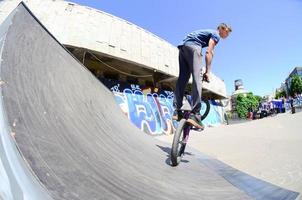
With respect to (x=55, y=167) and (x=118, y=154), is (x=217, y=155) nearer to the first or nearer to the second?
(x=118, y=154)

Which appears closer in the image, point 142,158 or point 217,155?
point 142,158

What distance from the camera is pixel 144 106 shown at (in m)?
14.1

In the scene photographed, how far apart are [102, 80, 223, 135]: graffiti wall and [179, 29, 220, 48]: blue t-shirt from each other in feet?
30.5

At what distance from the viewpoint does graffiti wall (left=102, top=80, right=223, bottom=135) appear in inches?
514

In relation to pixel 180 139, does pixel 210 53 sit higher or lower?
higher

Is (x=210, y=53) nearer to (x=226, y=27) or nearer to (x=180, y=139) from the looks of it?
(x=226, y=27)

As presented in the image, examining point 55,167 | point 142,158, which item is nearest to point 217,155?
point 142,158

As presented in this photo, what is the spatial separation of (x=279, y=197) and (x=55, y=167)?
1470 mm

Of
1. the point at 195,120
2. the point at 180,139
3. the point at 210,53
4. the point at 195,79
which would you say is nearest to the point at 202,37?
the point at 210,53

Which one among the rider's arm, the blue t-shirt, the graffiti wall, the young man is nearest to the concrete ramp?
the young man

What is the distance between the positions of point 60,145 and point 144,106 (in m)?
12.8

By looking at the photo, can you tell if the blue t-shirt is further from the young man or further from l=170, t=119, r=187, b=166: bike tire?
l=170, t=119, r=187, b=166: bike tire

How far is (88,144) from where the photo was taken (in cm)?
175

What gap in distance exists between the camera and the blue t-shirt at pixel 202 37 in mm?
2914
